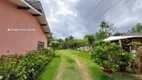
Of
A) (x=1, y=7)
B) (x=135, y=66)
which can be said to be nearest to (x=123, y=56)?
(x=135, y=66)

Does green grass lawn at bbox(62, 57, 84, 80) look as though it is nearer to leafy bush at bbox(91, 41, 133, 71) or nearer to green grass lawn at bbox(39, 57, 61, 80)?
green grass lawn at bbox(39, 57, 61, 80)

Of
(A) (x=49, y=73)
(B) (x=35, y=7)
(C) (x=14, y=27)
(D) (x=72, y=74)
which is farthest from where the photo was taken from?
(B) (x=35, y=7)

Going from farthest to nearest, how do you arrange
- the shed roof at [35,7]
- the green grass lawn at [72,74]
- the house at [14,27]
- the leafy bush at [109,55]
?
the leafy bush at [109,55], the green grass lawn at [72,74], the shed roof at [35,7], the house at [14,27]

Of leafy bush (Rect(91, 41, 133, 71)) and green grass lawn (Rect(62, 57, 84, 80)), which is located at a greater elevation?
leafy bush (Rect(91, 41, 133, 71))

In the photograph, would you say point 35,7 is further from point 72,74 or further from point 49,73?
point 72,74

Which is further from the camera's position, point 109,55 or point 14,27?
point 109,55

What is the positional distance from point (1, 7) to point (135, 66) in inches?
383

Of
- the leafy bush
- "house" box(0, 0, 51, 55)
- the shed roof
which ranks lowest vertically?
the leafy bush

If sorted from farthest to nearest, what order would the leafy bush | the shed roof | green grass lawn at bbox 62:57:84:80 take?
the leafy bush < green grass lawn at bbox 62:57:84:80 < the shed roof

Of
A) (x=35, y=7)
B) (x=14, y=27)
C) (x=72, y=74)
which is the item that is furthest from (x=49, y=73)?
(x=35, y=7)

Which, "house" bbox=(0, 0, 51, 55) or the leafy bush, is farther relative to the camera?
the leafy bush

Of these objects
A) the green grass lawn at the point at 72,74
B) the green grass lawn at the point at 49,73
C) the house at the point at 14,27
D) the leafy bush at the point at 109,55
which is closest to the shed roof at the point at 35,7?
the house at the point at 14,27

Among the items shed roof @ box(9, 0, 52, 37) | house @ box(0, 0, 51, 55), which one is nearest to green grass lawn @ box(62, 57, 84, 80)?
house @ box(0, 0, 51, 55)

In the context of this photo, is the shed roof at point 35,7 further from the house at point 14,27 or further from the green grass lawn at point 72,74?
the green grass lawn at point 72,74
